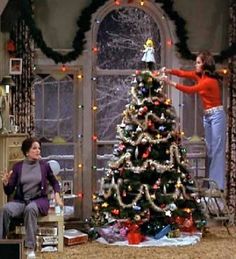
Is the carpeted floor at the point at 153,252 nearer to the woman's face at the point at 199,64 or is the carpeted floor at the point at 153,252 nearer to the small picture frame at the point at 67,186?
the small picture frame at the point at 67,186

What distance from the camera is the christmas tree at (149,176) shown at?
6.55 metres

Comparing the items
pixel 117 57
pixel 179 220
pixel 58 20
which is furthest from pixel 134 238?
pixel 58 20

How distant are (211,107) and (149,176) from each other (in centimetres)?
123

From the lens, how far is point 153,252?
6.09m

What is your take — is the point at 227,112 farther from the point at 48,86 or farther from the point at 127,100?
the point at 48,86

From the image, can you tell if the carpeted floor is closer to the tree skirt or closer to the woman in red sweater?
the tree skirt

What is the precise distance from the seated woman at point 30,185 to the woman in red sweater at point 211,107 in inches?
76.6

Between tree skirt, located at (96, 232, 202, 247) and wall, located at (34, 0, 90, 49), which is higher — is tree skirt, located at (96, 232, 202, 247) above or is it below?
below

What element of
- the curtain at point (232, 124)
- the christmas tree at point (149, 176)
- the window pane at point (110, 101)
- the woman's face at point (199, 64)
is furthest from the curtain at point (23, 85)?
the curtain at point (232, 124)

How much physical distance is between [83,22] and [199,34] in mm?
1499

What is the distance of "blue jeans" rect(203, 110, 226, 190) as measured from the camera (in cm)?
729

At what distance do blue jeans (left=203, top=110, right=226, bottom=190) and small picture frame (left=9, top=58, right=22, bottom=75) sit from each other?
7.46 ft

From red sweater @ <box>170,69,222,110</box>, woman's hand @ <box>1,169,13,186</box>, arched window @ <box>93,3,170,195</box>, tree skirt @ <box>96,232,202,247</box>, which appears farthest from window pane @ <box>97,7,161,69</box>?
tree skirt @ <box>96,232,202,247</box>

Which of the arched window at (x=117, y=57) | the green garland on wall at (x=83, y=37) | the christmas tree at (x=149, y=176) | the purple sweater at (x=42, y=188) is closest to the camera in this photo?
the purple sweater at (x=42, y=188)
